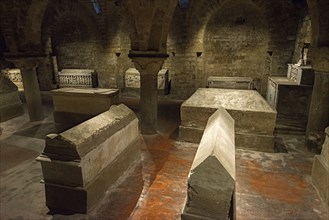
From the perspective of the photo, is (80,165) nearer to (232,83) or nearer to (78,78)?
(232,83)

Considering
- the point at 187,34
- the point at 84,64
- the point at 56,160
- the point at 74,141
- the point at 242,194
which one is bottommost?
the point at 242,194

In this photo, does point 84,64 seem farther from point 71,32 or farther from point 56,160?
point 56,160

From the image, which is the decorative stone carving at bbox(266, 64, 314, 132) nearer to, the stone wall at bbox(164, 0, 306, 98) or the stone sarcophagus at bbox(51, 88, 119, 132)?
the stone wall at bbox(164, 0, 306, 98)

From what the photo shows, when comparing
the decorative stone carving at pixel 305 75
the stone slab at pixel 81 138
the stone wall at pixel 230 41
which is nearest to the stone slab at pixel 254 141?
the decorative stone carving at pixel 305 75

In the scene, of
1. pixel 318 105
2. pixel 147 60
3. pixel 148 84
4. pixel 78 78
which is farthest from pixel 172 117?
pixel 78 78

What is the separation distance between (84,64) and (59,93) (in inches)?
265

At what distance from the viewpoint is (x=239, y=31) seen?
974 cm

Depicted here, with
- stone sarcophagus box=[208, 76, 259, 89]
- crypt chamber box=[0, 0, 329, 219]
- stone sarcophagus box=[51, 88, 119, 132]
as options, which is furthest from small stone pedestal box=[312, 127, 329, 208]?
stone sarcophagus box=[208, 76, 259, 89]

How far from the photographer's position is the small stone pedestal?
3.33 meters

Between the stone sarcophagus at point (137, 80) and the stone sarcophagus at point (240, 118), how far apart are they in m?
4.85

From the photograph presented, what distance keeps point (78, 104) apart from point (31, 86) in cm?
227

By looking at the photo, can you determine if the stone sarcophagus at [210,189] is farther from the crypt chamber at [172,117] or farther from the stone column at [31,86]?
the stone column at [31,86]

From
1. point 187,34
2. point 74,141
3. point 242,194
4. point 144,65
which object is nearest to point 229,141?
point 242,194

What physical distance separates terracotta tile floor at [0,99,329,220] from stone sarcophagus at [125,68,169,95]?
16.7ft
